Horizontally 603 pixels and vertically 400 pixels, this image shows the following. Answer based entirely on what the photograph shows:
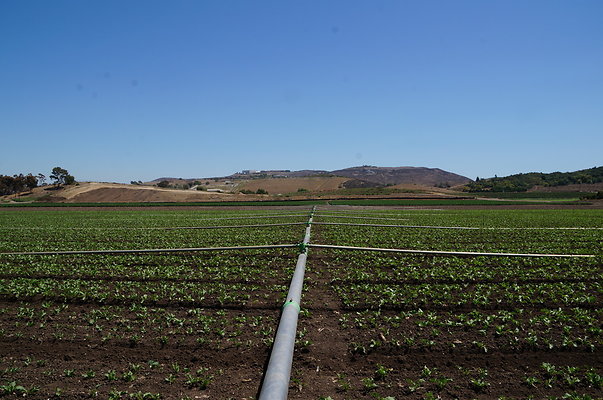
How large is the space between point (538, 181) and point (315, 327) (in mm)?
204590

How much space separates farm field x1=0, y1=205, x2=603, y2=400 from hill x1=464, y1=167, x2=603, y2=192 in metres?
147

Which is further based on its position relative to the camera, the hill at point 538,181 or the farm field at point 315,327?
the hill at point 538,181

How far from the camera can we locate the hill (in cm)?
14325

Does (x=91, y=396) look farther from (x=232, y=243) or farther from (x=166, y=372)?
(x=232, y=243)

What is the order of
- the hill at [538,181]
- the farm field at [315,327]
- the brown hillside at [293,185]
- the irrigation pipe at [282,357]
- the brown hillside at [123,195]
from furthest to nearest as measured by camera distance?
the hill at [538,181]
the brown hillside at [293,185]
the brown hillside at [123,195]
the farm field at [315,327]
the irrigation pipe at [282,357]

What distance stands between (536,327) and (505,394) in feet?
9.13

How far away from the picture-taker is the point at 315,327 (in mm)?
7262

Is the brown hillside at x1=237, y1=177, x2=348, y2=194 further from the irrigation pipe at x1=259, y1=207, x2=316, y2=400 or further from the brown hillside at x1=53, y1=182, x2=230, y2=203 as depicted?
the irrigation pipe at x1=259, y1=207, x2=316, y2=400

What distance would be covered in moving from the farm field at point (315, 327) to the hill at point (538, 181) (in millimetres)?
146814

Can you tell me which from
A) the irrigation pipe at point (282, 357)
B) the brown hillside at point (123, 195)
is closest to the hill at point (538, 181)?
the brown hillside at point (123, 195)

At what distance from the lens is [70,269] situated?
40.3 ft

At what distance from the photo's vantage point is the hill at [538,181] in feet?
470

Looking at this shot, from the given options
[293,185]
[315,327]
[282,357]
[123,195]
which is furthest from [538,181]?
[282,357]

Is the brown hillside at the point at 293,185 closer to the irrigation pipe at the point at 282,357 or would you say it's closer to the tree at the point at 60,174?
the tree at the point at 60,174
